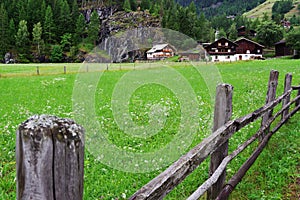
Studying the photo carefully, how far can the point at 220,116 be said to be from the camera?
4172 mm

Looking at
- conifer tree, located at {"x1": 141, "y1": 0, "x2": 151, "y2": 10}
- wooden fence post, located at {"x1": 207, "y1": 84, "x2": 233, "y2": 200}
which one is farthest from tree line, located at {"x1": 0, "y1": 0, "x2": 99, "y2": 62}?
wooden fence post, located at {"x1": 207, "y1": 84, "x2": 233, "y2": 200}

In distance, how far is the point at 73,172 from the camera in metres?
1.49

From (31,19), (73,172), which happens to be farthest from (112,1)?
(73,172)

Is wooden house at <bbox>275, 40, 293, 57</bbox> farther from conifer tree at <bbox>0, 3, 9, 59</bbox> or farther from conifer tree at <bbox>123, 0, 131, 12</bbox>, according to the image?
conifer tree at <bbox>0, 3, 9, 59</bbox>

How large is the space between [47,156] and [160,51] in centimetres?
2756

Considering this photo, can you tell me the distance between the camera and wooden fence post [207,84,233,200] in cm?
409

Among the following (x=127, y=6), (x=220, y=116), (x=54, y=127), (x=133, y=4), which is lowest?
(x=220, y=116)

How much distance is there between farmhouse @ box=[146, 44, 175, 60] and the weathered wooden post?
2470cm

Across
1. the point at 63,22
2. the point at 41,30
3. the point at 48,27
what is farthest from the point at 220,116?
the point at 63,22

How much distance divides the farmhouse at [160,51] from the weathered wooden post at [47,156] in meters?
24.7

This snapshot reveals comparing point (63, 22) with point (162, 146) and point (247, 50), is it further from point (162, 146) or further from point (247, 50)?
point (162, 146)

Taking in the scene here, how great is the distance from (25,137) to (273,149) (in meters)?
6.53

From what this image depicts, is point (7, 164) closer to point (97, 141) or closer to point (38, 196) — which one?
point (97, 141)

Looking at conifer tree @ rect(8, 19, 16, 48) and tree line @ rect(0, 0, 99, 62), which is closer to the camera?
conifer tree @ rect(8, 19, 16, 48)
